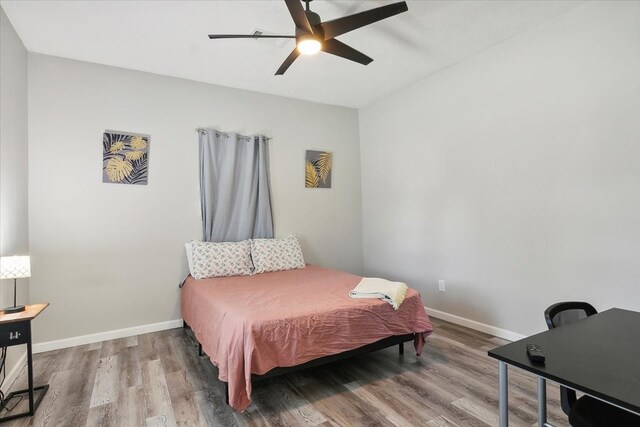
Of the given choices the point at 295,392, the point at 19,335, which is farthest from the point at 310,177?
the point at 19,335

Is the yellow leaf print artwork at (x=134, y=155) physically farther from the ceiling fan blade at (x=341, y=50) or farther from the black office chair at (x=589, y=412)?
the black office chair at (x=589, y=412)

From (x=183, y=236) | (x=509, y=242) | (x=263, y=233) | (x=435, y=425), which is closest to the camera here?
(x=435, y=425)

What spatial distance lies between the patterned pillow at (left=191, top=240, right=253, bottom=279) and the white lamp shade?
4.59ft

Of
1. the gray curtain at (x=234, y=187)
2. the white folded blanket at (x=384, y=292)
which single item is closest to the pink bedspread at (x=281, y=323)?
the white folded blanket at (x=384, y=292)

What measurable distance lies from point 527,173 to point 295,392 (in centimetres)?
258

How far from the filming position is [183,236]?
366cm

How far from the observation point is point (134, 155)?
11.2 feet

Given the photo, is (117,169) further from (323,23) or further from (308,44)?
(323,23)

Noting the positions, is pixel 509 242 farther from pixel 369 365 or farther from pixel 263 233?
pixel 263 233

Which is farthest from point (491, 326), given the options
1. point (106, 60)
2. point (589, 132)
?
point (106, 60)

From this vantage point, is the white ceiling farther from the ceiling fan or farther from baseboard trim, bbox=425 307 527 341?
baseboard trim, bbox=425 307 527 341

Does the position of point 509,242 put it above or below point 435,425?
above

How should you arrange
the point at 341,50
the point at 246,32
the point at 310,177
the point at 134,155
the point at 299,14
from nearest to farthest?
the point at 299,14, the point at 341,50, the point at 246,32, the point at 134,155, the point at 310,177

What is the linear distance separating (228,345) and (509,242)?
2.55 meters
